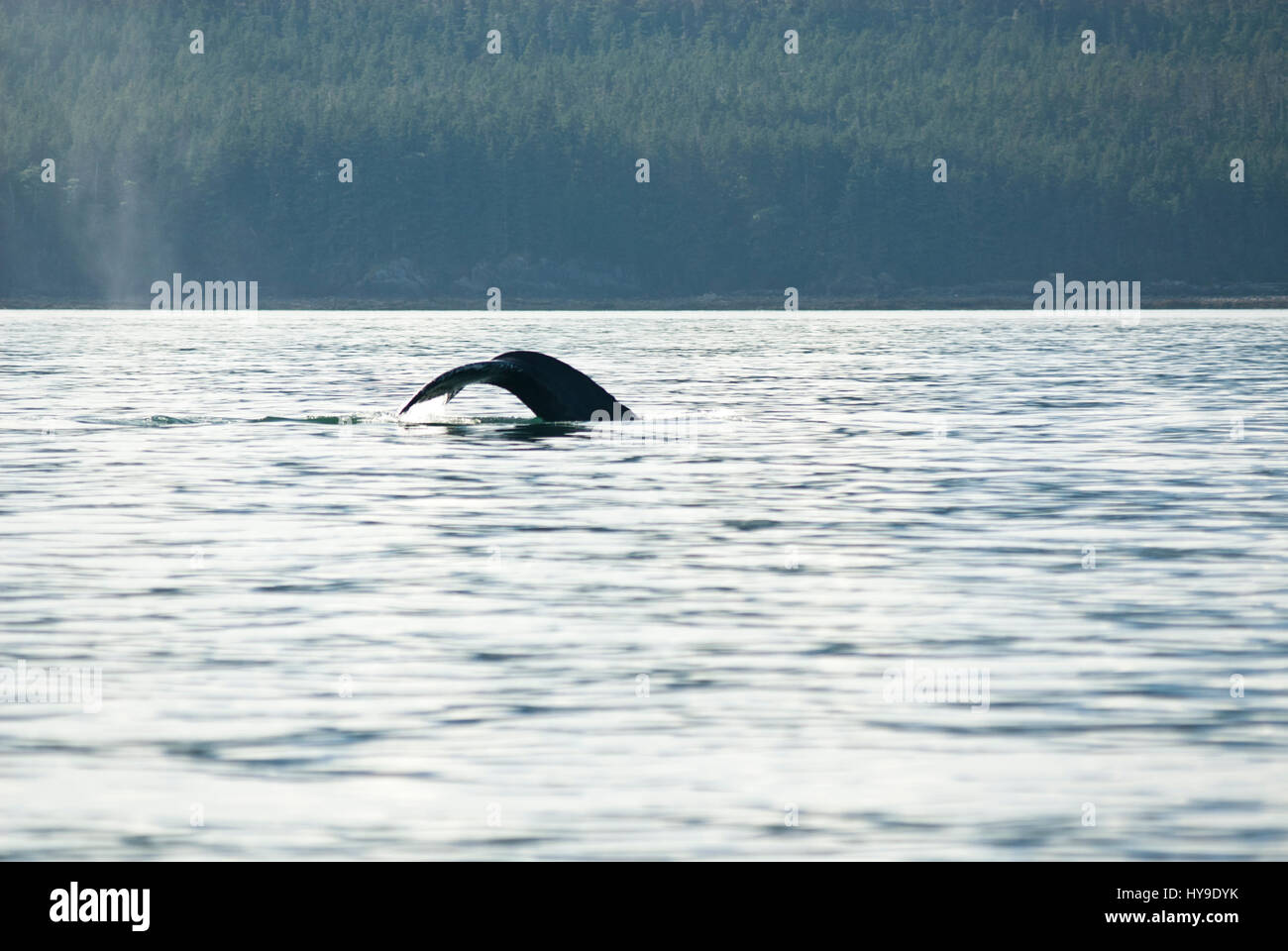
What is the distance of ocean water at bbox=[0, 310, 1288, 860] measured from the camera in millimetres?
9680

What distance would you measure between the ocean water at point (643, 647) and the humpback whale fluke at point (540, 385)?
88 cm

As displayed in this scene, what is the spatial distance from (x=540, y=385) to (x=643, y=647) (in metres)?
19.2

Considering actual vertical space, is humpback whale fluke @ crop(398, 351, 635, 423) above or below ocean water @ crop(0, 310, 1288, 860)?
above

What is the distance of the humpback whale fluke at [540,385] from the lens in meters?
29.7

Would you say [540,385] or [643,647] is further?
[540,385]

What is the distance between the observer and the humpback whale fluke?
97.6ft

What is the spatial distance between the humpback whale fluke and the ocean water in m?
0.88

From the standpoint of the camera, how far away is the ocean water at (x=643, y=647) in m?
9.68

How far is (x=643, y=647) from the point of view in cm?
1356

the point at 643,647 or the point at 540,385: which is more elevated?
the point at 540,385

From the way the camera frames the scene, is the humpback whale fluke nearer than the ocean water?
No

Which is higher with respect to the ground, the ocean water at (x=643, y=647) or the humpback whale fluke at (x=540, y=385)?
the humpback whale fluke at (x=540, y=385)

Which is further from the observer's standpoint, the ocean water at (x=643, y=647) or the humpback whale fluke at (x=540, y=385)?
the humpback whale fluke at (x=540, y=385)
